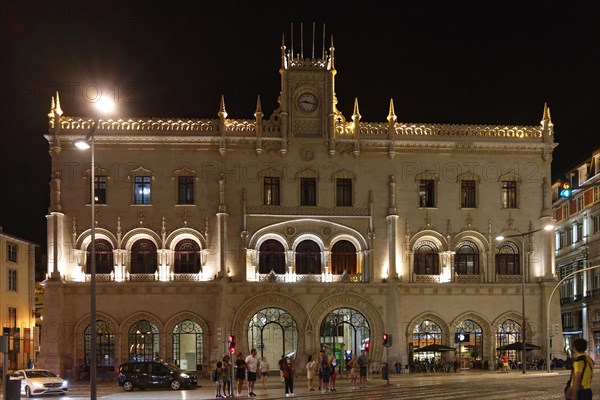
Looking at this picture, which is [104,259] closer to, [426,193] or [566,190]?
[426,193]

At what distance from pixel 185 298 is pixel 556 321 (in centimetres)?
2358

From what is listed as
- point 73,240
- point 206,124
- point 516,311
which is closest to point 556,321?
point 516,311

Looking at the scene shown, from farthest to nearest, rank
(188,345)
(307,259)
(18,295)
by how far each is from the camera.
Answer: (18,295)
(307,259)
(188,345)

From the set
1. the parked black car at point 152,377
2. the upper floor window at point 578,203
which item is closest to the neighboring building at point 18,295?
the parked black car at point 152,377

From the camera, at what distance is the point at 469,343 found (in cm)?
5762

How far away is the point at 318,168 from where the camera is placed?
57.5 metres

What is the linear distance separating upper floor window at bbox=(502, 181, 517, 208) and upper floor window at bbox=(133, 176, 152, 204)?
2294cm

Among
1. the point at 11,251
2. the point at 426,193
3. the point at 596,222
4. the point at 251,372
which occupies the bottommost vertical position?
the point at 251,372

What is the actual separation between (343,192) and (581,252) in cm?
2587

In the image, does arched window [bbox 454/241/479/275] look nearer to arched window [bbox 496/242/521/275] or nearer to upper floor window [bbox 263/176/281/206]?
arched window [bbox 496/242/521/275]

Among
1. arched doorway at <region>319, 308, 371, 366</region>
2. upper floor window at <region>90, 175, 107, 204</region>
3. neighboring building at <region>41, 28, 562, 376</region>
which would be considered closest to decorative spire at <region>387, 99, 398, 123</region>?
neighboring building at <region>41, 28, 562, 376</region>

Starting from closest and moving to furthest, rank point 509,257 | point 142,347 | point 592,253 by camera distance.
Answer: point 142,347, point 509,257, point 592,253

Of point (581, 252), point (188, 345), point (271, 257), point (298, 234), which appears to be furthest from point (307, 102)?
point (581, 252)

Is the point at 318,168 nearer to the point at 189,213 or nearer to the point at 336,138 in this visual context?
the point at 336,138
